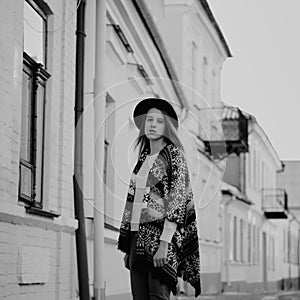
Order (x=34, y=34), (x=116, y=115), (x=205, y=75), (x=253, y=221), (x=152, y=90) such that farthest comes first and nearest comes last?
1. (x=253, y=221)
2. (x=205, y=75)
3. (x=152, y=90)
4. (x=116, y=115)
5. (x=34, y=34)

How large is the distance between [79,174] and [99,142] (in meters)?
1.34

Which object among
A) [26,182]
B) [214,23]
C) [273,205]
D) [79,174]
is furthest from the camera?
[273,205]

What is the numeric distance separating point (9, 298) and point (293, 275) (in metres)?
51.2

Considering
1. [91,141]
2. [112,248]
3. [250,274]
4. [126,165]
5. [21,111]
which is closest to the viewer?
[21,111]

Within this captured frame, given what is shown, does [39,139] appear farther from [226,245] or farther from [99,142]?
→ [226,245]

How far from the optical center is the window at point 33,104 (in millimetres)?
7770

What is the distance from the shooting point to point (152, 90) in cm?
1575

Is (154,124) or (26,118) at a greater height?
(26,118)

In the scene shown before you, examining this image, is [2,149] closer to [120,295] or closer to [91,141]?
[91,141]

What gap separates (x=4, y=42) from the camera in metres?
6.96

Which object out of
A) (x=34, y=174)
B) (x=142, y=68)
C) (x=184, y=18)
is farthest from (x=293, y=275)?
(x=34, y=174)

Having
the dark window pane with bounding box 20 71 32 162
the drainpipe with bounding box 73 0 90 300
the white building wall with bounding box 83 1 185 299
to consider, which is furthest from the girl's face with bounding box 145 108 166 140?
the white building wall with bounding box 83 1 185 299

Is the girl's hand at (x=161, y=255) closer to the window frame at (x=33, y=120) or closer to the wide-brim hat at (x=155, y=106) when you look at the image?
the wide-brim hat at (x=155, y=106)

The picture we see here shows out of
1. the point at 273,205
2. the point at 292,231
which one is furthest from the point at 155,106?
the point at 292,231
